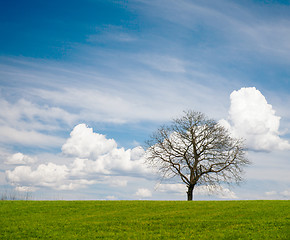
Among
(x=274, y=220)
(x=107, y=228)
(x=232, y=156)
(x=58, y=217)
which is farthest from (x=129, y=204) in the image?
(x=232, y=156)

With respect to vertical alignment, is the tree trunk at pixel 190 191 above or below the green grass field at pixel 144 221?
above

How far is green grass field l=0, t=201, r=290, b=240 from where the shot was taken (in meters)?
22.2

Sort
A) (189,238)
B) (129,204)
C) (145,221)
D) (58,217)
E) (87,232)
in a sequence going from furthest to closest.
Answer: (129,204) < (58,217) < (145,221) < (87,232) < (189,238)

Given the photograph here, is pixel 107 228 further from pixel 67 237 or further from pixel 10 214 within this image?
pixel 10 214

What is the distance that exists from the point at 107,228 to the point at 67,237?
3450mm

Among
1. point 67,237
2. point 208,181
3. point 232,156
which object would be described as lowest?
point 67,237

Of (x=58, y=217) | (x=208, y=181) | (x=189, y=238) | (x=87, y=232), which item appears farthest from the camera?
(x=208, y=181)

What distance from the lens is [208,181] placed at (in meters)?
45.8

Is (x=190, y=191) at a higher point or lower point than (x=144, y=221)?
higher

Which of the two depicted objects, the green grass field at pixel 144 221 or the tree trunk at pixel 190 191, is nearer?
the green grass field at pixel 144 221

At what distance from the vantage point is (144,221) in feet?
86.4

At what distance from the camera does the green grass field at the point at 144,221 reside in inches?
872

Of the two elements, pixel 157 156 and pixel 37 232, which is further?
pixel 157 156

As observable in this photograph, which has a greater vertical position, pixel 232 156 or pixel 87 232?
pixel 232 156
